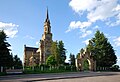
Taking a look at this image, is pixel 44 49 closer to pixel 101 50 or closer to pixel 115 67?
pixel 101 50

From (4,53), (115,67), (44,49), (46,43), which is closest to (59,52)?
(115,67)

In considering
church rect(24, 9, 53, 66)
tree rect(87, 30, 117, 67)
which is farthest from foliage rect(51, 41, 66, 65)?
church rect(24, 9, 53, 66)

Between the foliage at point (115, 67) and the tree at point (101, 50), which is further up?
the tree at point (101, 50)

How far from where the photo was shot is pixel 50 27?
103562 millimetres

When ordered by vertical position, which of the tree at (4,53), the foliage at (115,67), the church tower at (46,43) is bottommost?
the foliage at (115,67)

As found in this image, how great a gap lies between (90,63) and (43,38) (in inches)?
1468

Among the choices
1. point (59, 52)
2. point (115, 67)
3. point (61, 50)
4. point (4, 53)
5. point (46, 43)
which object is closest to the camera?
point (4, 53)

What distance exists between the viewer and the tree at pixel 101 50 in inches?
2813

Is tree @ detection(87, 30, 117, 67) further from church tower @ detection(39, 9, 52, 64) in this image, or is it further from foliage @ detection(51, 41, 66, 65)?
church tower @ detection(39, 9, 52, 64)

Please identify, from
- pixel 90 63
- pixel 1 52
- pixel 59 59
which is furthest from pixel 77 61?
pixel 1 52

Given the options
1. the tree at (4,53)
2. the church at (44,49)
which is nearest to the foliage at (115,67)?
the church at (44,49)

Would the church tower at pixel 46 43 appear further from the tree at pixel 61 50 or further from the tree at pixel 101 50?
the tree at pixel 101 50

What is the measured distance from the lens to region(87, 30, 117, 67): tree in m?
71.4

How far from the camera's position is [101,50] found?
7194 centimetres
